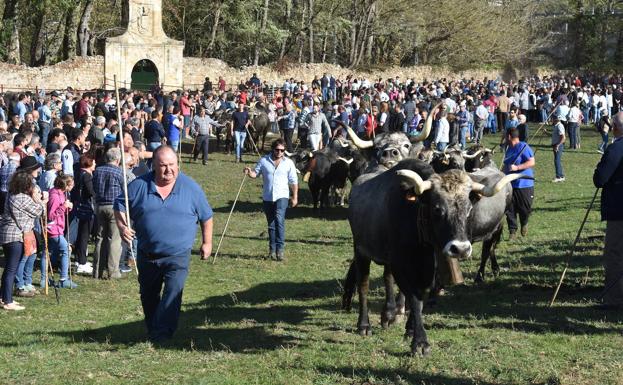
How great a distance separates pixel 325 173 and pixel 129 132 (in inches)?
181

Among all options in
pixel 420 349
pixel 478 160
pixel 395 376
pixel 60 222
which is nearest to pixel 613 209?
pixel 420 349

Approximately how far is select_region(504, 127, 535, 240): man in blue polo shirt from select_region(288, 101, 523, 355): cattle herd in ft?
9.08

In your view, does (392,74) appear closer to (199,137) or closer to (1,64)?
(1,64)

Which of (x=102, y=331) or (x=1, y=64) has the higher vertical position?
(x=1, y=64)

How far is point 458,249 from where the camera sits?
7.92 meters

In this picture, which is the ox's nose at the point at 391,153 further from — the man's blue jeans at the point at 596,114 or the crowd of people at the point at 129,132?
the man's blue jeans at the point at 596,114

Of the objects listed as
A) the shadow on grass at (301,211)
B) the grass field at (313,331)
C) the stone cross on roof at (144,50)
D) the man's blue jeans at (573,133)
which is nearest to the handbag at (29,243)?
the grass field at (313,331)

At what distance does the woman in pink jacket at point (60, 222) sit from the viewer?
41.6 feet

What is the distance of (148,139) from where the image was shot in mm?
24797

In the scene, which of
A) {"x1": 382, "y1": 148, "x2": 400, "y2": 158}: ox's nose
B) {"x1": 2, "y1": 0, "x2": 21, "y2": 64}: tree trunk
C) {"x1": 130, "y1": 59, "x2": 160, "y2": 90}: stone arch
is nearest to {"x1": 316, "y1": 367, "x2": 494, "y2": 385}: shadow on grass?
{"x1": 382, "y1": 148, "x2": 400, "y2": 158}: ox's nose

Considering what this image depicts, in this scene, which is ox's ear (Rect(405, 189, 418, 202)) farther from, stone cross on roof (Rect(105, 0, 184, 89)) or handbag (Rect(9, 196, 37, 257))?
stone cross on roof (Rect(105, 0, 184, 89))

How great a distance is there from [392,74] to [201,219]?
53.0 m

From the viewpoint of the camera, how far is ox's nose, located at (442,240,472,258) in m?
7.92

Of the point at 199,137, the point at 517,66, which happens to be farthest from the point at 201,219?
the point at 517,66
